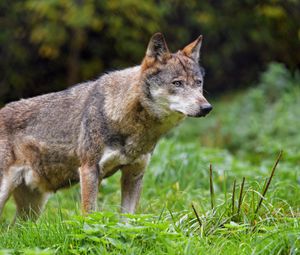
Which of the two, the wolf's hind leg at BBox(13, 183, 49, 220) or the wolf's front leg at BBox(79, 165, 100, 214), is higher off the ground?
the wolf's front leg at BBox(79, 165, 100, 214)

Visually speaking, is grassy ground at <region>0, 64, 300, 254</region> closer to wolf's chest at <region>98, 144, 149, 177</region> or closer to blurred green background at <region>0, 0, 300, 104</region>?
wolf's chest at <region>98, 144, 149, 177</region>

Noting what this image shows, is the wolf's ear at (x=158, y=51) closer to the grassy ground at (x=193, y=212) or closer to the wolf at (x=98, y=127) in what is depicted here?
the wolf at (x=98, y=127)

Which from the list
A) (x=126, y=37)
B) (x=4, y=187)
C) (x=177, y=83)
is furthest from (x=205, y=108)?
(x=126, y=37)

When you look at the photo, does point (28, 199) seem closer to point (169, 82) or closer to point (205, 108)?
point (169, 82)

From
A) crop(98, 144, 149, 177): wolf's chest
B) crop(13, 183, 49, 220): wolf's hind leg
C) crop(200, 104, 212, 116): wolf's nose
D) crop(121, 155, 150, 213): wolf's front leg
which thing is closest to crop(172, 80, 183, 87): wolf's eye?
crop(200, 104, 212, 116): wolf's nose

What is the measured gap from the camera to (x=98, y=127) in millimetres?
5945

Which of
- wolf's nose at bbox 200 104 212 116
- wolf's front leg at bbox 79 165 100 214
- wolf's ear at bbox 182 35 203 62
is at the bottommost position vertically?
wolf's front leg at bbox 79 165 100 214

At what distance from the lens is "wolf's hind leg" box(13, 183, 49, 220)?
6592 millimetres

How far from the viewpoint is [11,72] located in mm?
14180

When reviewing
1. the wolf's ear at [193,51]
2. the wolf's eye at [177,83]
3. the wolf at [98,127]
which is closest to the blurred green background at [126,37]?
the wolf at [98,127]

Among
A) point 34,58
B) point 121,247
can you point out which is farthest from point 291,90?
point 121,247

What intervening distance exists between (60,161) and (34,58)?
8548 millimetres

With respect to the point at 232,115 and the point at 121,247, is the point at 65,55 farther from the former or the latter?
the point at 121,247

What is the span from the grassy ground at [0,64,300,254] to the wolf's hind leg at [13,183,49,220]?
168 millimetres
